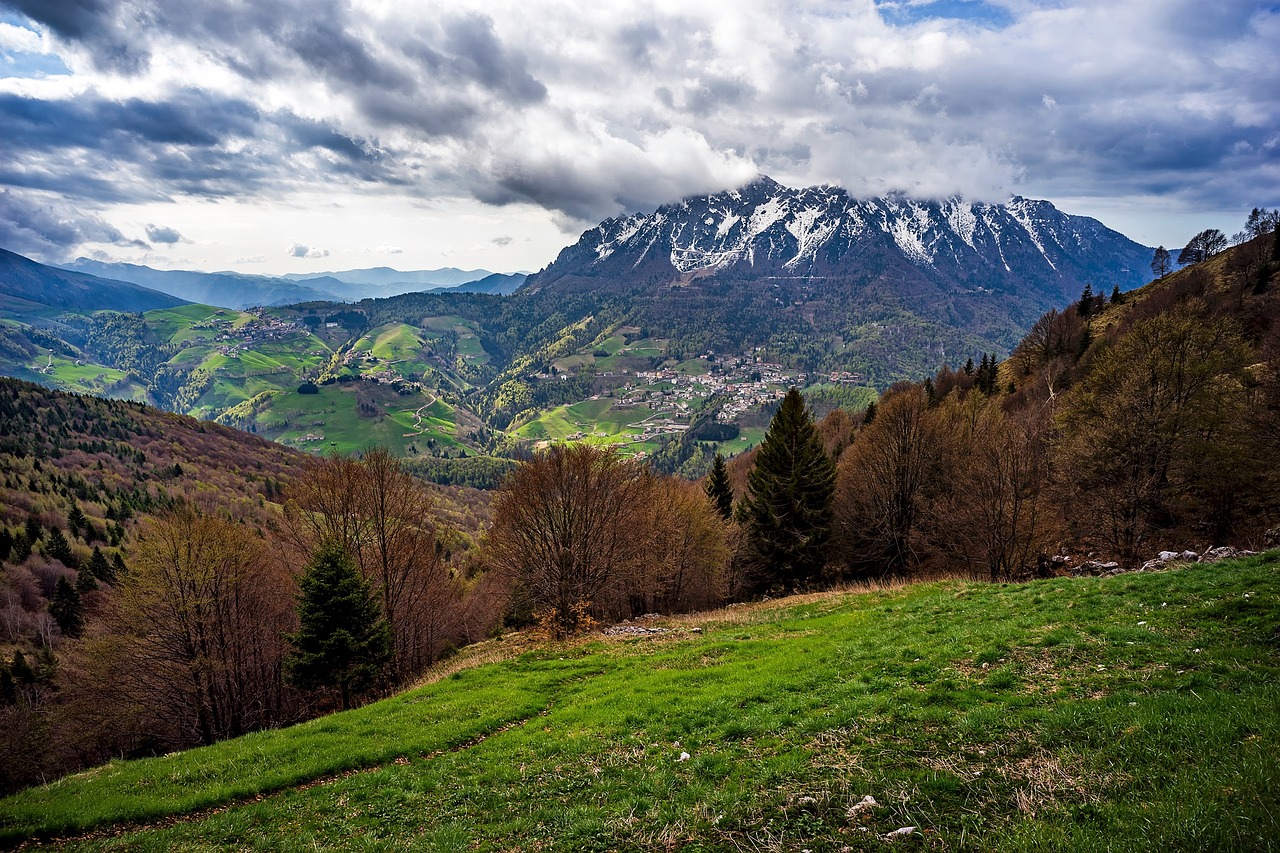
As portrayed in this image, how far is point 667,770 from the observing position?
11.0m

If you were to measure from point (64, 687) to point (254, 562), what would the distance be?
53.3ft

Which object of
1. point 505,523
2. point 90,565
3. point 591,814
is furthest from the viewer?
point 90,565

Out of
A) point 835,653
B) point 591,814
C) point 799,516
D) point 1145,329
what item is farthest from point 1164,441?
point 591,814

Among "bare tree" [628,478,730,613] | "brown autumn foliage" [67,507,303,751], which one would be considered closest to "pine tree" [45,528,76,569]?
"brown autumn foliage" [67,507,303,751]

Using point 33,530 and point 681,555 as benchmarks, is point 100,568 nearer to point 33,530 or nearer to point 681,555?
point 33,530

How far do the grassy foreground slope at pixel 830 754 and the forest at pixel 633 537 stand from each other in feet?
43.5

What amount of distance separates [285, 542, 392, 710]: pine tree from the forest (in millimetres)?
116

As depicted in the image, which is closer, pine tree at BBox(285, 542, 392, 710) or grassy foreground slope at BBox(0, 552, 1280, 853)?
grassy foreground slope at BBox(0, 552, 1280, 853)

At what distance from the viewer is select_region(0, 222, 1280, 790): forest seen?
93.9ft

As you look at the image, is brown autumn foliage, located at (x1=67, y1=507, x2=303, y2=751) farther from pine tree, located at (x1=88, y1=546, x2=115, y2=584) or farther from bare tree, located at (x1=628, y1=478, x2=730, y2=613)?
pine tree, located at (x1=88, y1=546, x2=115, y2=584)

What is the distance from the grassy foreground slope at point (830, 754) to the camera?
23.4 ft

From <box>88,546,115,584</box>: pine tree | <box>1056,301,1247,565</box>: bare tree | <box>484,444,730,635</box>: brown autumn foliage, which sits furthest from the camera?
<box>88,546,115,584</box>: pine tree

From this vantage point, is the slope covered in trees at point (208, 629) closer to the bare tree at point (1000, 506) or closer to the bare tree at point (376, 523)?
the bare tree at point (376, 523)

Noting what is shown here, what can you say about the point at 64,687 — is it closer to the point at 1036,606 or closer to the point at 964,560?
the point at 1036,606
